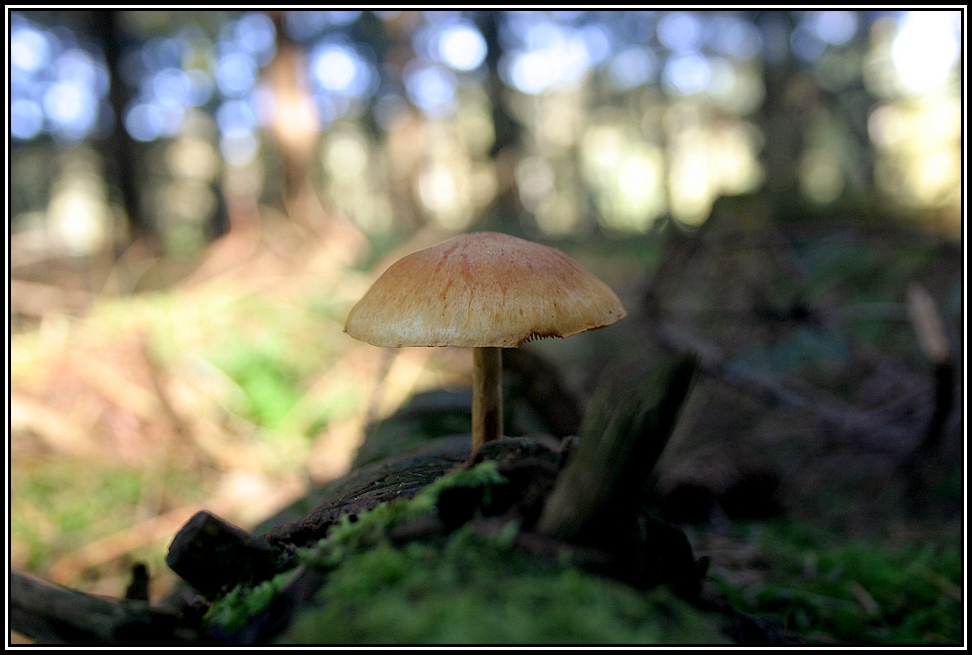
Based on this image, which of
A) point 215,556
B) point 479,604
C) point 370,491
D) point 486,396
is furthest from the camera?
point 486,396

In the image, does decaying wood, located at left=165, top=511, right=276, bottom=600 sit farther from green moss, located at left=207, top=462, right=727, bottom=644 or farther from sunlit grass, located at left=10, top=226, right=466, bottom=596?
sunlit grass, located at left=10, top=226, right=466, bottom=596

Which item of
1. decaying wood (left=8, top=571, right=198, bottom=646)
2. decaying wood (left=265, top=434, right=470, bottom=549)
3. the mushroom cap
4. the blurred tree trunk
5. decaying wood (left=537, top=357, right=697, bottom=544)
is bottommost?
decaying wood (left=265, top=434, right=470, bottom=549)

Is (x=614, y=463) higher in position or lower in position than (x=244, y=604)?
higher

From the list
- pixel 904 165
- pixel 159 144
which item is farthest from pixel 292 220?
pixel 159 144

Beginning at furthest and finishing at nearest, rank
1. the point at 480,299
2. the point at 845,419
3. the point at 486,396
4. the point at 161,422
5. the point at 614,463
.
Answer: the point at 161,422 → the point at 845,419 → the point at 486,396 → the point at 480,299 → the point at 614,463

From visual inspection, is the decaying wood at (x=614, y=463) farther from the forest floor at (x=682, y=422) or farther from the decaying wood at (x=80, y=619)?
the forest floor at (x=682, y=422)

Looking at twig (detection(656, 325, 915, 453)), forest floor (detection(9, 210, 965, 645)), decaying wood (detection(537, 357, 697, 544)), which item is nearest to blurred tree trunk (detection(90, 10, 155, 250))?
forest floor (detection(9, 210, 965, 645))

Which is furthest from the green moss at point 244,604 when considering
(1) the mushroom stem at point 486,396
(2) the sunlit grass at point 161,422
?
(2) the sunlit grass at point 161,422

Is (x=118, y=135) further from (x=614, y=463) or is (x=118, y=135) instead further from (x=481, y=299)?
(x=614, y=463)

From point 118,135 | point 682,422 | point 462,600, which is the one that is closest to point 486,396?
point 462,600
